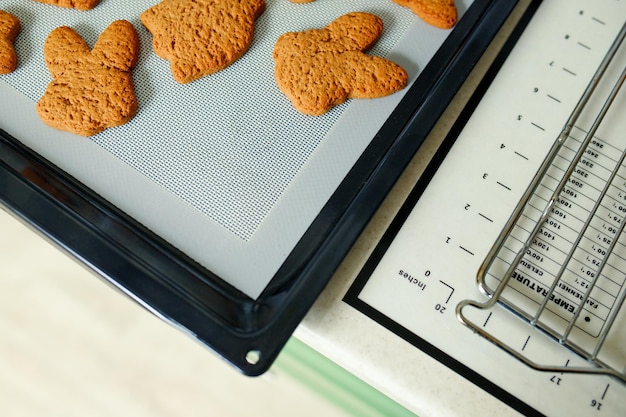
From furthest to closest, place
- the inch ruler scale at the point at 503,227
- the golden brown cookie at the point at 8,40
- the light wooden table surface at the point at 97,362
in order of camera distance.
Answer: the light wooden table surface at the point at 97,362, the golden brown cookie at the point at 8,40, the inch ruler scale at the point at 503,227

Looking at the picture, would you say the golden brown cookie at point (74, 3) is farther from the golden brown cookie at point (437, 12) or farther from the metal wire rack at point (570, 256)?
the metal wire rack at point (570, 256)

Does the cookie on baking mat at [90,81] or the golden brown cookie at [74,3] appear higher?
the golden brown cookie at [74,3]

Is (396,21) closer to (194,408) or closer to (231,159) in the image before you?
(231,159)

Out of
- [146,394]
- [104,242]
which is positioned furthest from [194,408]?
[104,242]

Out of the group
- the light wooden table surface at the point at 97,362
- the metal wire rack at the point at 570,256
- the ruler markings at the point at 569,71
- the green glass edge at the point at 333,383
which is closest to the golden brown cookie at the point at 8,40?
the light wooden table surface at the point at 97,362

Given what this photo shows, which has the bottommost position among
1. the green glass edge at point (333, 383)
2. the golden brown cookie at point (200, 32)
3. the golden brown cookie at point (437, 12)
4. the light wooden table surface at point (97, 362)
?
the light wooden table surface at point (97, 362)

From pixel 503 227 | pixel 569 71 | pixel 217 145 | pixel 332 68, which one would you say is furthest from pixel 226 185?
pixel 569 71

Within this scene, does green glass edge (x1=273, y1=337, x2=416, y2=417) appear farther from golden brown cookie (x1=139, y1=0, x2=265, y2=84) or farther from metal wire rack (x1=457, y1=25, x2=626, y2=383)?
golden brown cookie (x1=139, y1=0, x2=265, y2=84)

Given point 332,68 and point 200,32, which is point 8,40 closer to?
point 200,32
